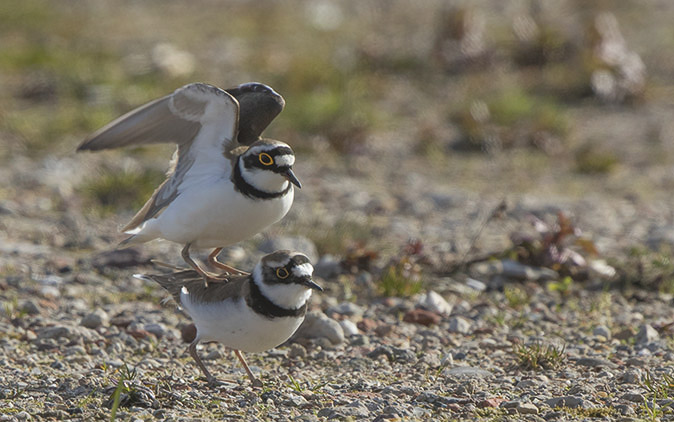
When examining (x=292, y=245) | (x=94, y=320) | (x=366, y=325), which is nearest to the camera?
(x=94, y=320)

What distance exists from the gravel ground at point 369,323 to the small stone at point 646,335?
0.5 inches

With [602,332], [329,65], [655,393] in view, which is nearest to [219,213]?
[655,393]

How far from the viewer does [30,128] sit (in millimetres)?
10633

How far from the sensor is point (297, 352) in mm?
5742

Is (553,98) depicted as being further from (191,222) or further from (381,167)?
(191,222)

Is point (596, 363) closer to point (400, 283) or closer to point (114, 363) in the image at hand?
point (400, 283)

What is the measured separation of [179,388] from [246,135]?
1.61m

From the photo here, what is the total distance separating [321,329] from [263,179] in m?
1.16

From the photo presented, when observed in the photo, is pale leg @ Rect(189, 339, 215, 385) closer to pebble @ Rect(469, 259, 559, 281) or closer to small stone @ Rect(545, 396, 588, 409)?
small stone @ Rect(545, 396, 588, 409)

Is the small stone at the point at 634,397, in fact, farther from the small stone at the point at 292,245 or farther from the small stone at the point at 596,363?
the small stone at the point at 292,245

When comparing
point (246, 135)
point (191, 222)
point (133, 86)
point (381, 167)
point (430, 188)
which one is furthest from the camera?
point (133, 86)

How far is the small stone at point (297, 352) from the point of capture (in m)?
5.72

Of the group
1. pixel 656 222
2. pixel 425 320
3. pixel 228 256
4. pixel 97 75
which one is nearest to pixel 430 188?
pixel 656 222

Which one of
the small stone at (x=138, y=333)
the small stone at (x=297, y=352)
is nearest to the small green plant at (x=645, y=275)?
the small stone at (x=297, y=352)
